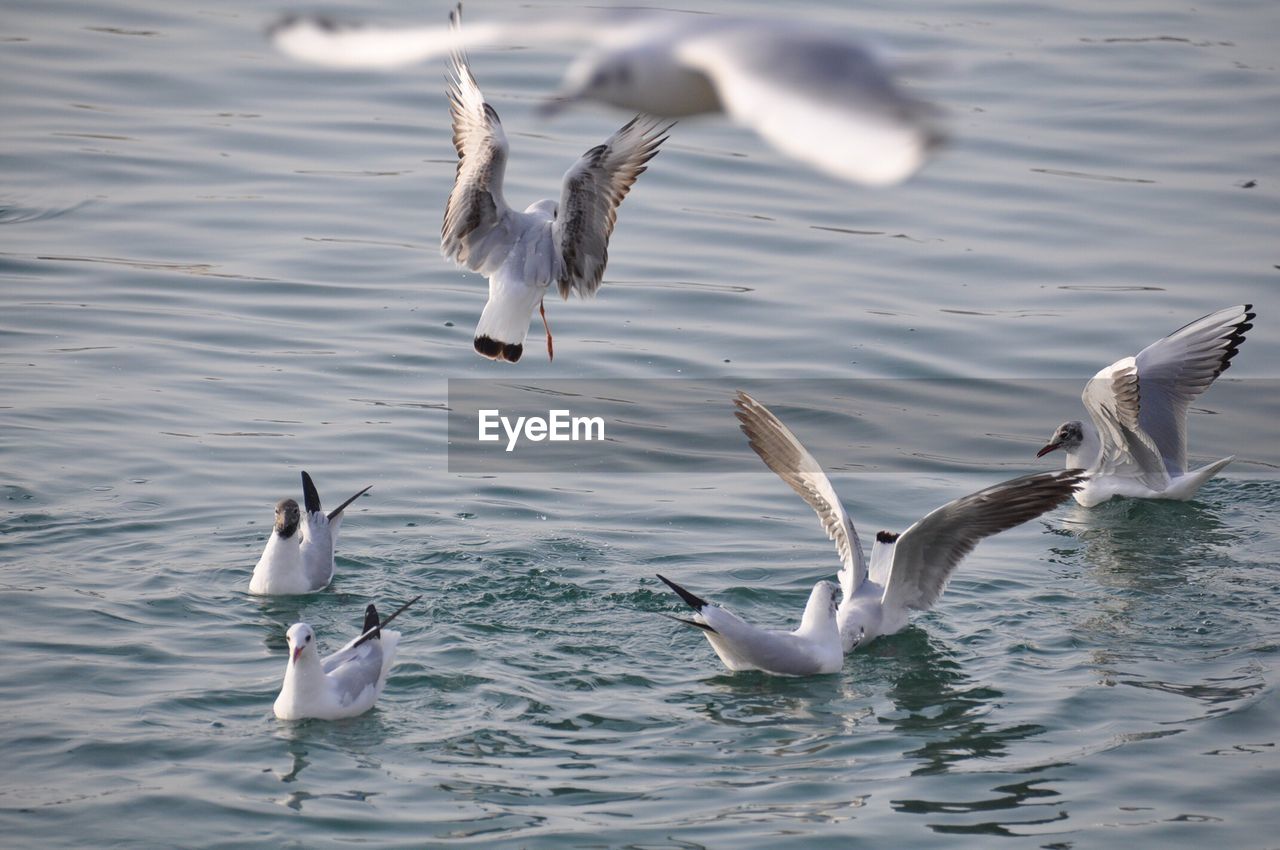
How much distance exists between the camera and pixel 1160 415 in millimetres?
11695

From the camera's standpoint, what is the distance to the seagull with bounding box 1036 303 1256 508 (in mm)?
11477

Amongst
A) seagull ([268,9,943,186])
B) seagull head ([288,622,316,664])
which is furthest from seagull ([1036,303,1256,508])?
seagull ([268,9,943,186])

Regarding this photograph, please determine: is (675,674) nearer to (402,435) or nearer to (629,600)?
(629,600)

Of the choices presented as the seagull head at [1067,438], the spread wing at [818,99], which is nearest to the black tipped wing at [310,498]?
the seagull head at [1067,438]

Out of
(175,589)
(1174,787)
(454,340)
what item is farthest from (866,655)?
(454,340)

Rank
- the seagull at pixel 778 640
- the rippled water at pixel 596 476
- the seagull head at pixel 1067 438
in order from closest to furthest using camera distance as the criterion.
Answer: the rippled water at pixel 596 476 → the seagull at pixel 778 640 → the seagull head at pixel 1067 438

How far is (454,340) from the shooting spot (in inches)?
536

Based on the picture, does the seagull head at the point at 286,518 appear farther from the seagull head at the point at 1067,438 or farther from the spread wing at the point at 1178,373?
the spread wing at the point at 1178,373

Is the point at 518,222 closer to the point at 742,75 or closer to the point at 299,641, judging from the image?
the point at 299,641

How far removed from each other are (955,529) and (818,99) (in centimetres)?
487

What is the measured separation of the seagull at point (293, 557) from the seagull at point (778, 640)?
2.07 m

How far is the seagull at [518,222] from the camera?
29.3 ft

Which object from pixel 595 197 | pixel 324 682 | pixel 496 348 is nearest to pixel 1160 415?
pixel 595 197

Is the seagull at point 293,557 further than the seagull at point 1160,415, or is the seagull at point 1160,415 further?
the seagull at point 1160,415
